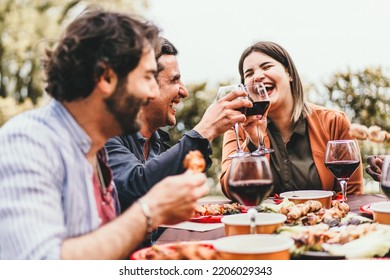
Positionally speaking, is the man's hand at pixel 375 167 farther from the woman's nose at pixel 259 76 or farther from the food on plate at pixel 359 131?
the woman's nose at pixel 259 76

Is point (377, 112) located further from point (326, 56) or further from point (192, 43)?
point (192, 43)

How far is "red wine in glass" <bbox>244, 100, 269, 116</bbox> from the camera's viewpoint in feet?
5.98

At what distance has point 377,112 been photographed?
13.5 ft

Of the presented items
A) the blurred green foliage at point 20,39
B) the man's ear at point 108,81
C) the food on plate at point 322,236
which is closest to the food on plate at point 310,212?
the food on plate at point 322,236

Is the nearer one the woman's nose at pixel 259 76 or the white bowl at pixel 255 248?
the white bowl at pixel 255 248

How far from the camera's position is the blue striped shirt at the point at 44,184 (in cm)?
84

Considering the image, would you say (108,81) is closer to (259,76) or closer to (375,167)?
(375,167)

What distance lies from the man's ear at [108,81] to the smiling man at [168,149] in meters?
0.45

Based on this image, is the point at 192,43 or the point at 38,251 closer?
the point at 38,251

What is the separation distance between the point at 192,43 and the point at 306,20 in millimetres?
989

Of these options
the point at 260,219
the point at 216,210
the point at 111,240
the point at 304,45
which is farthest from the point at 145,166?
the point at 304,45

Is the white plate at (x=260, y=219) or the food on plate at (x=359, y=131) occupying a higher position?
the food on plate at (x=359, y=131)

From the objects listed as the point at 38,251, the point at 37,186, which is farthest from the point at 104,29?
the point at 38,251

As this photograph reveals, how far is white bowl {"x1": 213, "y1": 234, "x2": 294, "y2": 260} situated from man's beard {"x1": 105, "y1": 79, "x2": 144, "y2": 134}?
34 cm
